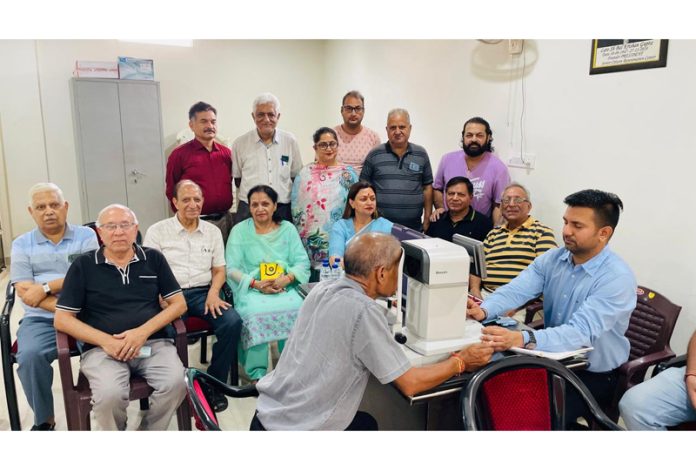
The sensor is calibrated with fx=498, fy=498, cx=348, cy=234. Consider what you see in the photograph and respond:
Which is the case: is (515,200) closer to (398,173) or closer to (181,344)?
(398,173)

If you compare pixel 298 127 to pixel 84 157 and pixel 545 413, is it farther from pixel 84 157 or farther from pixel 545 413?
pixel 545 413

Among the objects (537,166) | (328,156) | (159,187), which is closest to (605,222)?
(537,166)

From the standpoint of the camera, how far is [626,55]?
2713 millimetres

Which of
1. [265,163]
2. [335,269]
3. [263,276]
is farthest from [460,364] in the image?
[265,163]

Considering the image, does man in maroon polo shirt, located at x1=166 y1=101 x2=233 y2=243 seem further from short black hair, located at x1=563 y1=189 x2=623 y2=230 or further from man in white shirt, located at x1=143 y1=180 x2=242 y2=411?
short black hair, located at x1=563 y1=189 x2=623 y2=230

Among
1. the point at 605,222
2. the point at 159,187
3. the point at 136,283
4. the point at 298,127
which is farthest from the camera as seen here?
the point at 298,127

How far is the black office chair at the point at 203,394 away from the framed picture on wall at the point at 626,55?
8.37 feet

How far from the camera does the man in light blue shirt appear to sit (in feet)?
5.89

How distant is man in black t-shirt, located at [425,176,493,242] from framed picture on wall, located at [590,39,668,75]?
3.28 feet

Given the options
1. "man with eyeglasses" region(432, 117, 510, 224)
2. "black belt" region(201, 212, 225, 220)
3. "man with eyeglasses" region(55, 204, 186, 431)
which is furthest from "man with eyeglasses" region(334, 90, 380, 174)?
"man with eyeglasses" region(55, 204, 186, 431)

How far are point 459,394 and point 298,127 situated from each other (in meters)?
5.66

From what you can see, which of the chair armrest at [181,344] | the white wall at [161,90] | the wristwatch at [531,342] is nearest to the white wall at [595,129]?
the wristwatch at [531,342]

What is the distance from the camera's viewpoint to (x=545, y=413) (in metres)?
1.69

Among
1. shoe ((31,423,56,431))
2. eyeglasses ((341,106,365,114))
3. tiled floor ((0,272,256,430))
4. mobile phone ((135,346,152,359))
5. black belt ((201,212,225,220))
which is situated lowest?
tiled floor ((0,272,256,430))
